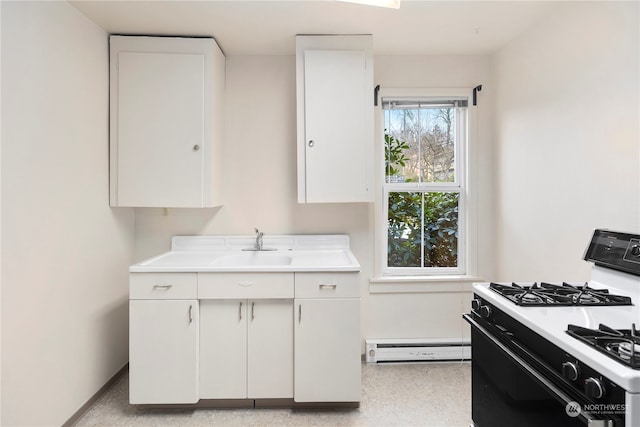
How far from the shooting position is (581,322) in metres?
1.29

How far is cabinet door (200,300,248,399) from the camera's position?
233cm

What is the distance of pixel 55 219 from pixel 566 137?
273 centimetres

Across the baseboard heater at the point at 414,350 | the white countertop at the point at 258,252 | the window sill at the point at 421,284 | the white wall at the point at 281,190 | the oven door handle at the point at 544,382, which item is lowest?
the baseboard heater at the point at 414,350

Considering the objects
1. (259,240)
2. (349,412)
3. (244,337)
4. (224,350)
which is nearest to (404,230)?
(259,240)

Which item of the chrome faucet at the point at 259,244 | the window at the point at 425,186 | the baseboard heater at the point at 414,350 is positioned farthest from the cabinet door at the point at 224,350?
the window at the point at 425,186

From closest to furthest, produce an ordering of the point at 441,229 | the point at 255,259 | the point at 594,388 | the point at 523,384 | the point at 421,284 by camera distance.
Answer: the point at 594,388 < the point at 523,384 < the point at 255,259 < the point at 421,284 < the point at 441,229

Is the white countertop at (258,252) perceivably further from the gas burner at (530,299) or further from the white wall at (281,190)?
the gas burner at (530,299)

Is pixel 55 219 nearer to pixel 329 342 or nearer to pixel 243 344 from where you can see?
pixel 243 344

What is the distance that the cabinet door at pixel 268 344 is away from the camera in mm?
2332

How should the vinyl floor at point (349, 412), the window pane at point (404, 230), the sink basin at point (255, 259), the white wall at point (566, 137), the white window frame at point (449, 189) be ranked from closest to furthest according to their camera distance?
the white wall at point (566, 137)
the vinyl floor at point (349, 412)
the sink basin at point (255, 259)
the white window frame at point (449, 189)
the window pane at point (404, 230)

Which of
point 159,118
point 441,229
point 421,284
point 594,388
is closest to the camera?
point 594,388

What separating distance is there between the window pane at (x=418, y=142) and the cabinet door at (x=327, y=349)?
1278mm

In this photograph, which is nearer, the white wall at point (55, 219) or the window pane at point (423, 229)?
the white wall at point (55, 219)

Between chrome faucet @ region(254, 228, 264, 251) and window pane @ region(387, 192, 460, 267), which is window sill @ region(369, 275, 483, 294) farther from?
chrome faucet @ region(254, 228, 264, 251)
